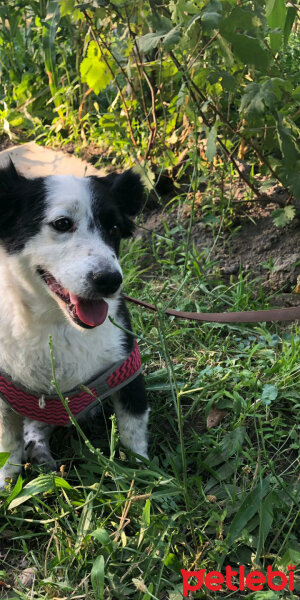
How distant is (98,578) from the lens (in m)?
1.52

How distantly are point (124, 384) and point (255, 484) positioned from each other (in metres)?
0.53

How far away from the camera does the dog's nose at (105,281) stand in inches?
64.8

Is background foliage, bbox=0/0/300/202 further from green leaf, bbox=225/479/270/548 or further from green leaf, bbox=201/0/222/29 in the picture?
green leaf, bbox=225/479/270/548

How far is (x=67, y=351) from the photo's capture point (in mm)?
1905

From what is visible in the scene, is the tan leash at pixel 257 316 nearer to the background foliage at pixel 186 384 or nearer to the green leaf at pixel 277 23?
the background foliage at pixel 186 384

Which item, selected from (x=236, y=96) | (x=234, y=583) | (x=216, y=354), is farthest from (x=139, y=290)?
(x=234, y=583)

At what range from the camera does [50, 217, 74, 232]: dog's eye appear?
1.78 metres

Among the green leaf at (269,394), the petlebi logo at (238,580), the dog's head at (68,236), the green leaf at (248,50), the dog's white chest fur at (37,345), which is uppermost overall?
the green leaf at (248,50)

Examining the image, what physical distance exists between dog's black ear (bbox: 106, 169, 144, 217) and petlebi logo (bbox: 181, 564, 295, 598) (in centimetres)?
122

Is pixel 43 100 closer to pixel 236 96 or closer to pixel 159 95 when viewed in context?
pixel 159 95

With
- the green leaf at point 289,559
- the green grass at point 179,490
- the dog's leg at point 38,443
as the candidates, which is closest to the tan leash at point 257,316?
the green grass at point 179,490

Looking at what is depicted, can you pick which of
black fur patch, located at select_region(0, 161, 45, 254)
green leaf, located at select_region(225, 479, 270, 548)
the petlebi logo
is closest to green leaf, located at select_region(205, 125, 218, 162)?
black fur patch, located at select_region(0, 161, 45, 254)

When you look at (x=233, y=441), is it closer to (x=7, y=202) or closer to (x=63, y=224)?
(x=63, y=224)

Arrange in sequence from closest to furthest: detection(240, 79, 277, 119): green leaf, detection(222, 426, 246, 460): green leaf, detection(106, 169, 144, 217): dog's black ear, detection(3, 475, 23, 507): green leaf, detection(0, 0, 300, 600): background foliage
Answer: detection(0, 0, 300, 600): background foliage, detection(3, 475, 23, 507): green leaf, detection(222, 426, 246, 460): green leaf, detection(106, 169, 144, 217): dog's black ear, detection(240, 79, 277, 119): green leaf
